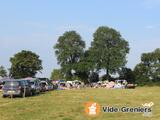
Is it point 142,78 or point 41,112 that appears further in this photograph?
point 142,78

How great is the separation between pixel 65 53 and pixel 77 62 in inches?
156

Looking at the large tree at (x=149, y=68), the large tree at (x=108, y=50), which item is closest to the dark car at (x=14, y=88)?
the large tree at (x=108, y=50)

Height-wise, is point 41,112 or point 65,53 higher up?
point 65,53

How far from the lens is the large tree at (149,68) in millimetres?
141125

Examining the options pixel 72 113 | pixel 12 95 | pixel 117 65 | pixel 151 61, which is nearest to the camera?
pixel 72 113

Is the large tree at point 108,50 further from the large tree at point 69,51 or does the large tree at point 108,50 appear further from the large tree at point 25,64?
the large tree at point 25,64

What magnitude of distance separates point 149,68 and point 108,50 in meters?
15.3

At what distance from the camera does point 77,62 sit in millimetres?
136750

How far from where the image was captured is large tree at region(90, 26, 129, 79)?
13400 cm

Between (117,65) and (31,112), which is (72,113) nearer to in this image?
(31,112)

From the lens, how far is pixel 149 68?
5635 inches

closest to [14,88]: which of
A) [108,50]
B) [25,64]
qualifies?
[108,50]

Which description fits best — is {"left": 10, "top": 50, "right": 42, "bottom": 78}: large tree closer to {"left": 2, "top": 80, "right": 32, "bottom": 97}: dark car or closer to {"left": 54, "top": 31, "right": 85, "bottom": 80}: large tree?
{"left": 54, "top": 31, "right": 85, "bottom": 80}: large tree

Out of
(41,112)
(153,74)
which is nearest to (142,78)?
Answer: (153,74)
